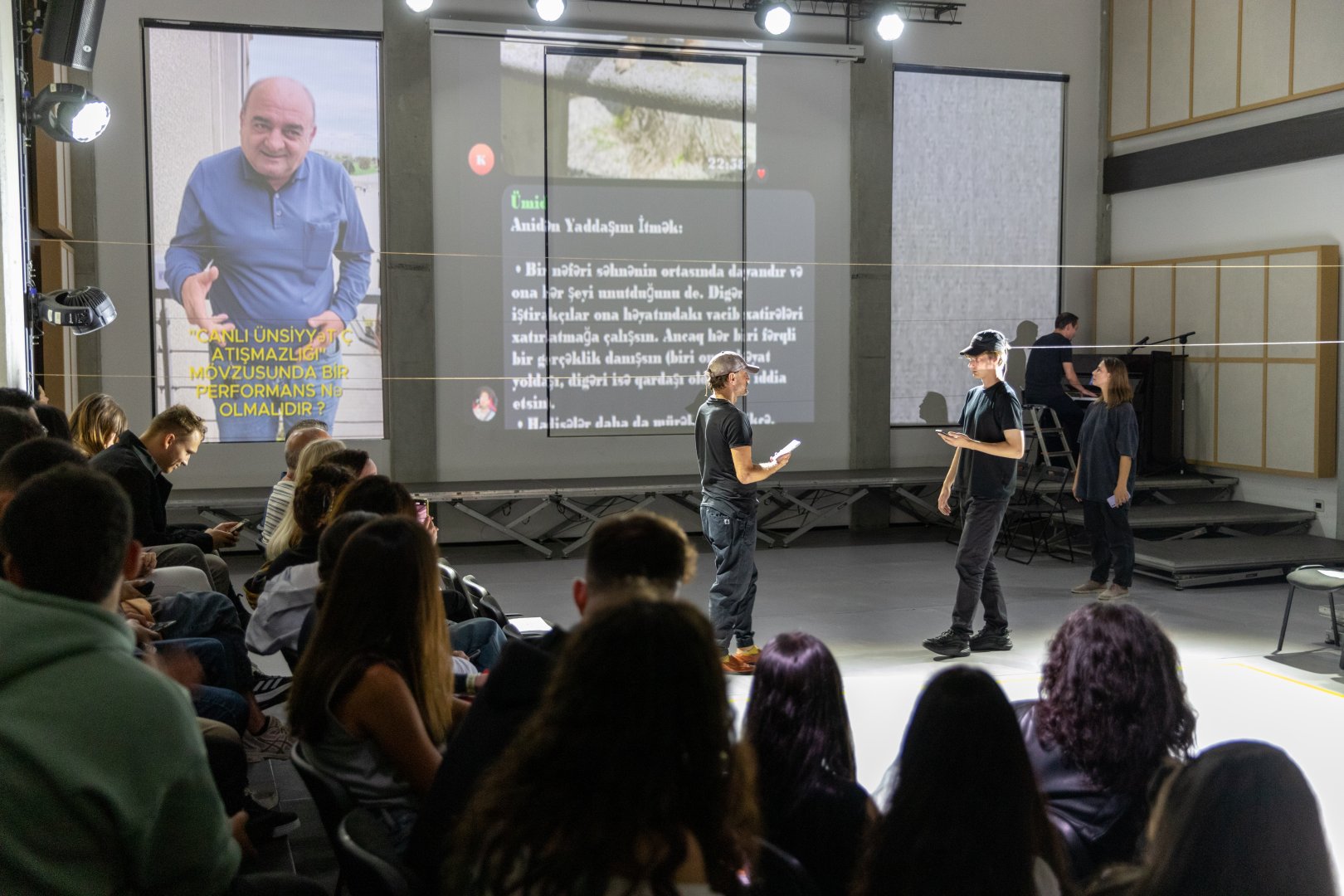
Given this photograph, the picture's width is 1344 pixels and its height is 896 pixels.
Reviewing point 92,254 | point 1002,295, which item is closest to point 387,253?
point 92,254

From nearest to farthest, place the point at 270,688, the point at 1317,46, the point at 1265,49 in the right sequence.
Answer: the point at 270,688
the point at 1317,46
the point at 1265,49

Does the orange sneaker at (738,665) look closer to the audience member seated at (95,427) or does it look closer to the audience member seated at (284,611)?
the audience member seated at (284,611)

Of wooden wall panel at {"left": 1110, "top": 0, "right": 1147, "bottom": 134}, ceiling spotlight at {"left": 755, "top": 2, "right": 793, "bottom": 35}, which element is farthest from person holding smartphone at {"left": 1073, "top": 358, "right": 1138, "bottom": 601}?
wooden wall panel at {"left": 1110, "top": 0, "right": 1147, "bottom": 134}

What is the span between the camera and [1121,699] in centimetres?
221

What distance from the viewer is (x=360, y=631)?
7.53ft

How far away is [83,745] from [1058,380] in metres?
9.02

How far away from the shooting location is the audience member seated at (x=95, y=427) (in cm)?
507

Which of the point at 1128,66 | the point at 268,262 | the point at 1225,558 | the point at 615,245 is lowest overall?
the point at 1225,558

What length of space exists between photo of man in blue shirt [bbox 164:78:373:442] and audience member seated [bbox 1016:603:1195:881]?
7.25 meters

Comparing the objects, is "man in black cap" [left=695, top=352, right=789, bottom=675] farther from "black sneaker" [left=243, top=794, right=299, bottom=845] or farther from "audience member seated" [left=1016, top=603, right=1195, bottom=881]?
"audience member seated" [left=1016, top=603, right=1195, bottom=881]

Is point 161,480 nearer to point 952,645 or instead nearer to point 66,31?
point 66,31

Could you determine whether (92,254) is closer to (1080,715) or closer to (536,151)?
(536,151)

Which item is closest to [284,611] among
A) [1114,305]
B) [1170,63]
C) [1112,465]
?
[1112,465]

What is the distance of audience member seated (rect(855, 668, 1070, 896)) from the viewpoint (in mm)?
1583
